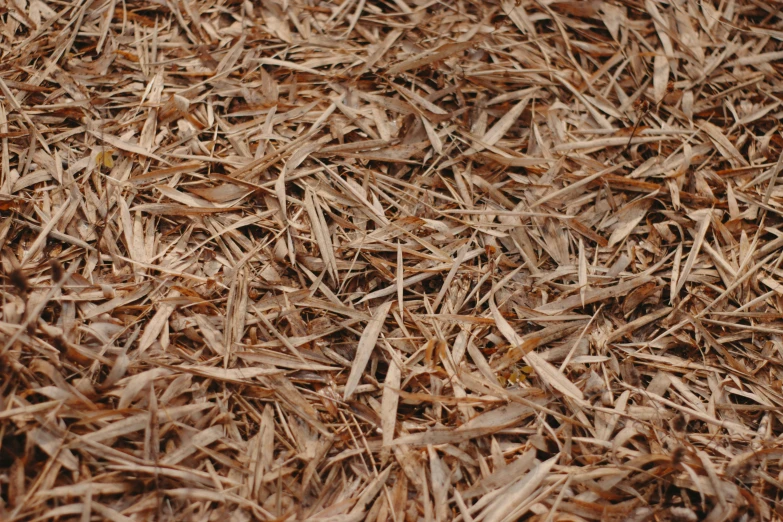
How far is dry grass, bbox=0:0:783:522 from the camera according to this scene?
1.30 m

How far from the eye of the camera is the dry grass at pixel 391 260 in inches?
51.4

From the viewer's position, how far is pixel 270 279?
154 centimetres

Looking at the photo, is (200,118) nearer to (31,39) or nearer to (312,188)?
(312,188)

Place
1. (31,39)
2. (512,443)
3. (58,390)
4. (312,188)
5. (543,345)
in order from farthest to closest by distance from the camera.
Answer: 1. (31,39)
2. (312,188)
3. (543,345)
4. (512,443)
5. (58,390)

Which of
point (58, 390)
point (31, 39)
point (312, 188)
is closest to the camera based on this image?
point (58, 390)

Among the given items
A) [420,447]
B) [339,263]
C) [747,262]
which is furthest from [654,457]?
[339,263]

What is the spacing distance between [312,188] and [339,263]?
0.76 ft

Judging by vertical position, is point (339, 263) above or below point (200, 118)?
below

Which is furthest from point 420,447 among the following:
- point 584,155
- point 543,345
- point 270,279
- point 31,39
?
point 31,39

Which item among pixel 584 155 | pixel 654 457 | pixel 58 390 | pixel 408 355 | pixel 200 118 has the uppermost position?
pixel 200 118

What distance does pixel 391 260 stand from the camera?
159 cm

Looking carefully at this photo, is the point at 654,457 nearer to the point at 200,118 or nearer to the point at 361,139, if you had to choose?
the point at 361,139

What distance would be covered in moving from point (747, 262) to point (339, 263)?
1.10m

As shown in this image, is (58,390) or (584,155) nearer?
(58,390)
